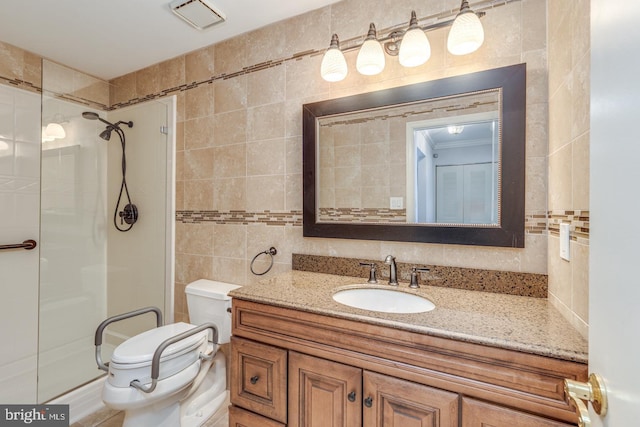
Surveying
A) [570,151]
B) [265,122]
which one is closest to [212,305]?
[265,122]

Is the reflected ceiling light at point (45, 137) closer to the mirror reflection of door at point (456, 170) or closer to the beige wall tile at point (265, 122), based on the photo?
the beige wall tile at point (265, 122)

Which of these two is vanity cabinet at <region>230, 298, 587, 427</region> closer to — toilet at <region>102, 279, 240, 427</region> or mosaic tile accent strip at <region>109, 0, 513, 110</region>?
toilet at <region>102, 279, 240, 427</region>

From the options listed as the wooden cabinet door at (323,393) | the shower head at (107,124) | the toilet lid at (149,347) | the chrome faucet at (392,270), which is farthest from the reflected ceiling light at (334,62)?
the shower head at (107,124)

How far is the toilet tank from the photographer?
1.76m

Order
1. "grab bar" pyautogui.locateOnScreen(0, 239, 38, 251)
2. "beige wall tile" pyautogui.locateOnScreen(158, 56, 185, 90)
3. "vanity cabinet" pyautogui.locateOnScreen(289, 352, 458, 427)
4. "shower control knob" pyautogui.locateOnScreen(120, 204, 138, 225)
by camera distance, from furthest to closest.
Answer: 1. "shower control knob" pyautogui.locateOnScreen(120, 204, 138, 225)
2. "beige wall tile" pyautogui.locateOnScreen(158, 56, 185, 90)
3. "grab bar" pyautogui.locateOnScreen(0, 239, 38, 251)
4. "vanity cabinet" pyautogui.locateOnScreen(289, 352, 458, 427)

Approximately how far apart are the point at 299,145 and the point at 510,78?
102 centimetres

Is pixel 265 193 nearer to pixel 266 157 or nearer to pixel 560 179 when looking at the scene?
pixel 266 157

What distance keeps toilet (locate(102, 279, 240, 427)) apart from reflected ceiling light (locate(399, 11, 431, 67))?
1.56m

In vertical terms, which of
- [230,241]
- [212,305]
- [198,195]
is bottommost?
[212,305]

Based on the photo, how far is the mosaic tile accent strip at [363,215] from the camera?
56.6 inches

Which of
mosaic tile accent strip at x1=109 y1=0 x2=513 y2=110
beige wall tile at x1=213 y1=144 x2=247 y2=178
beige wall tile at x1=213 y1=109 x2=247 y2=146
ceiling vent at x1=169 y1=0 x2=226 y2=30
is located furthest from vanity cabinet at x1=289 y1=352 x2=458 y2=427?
ceiling vent at x1=169 y1=0 x2=226 y2=30

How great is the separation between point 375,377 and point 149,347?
1.13 meters

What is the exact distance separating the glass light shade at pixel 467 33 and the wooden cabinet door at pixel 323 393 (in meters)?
1.29

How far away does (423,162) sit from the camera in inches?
54.4
